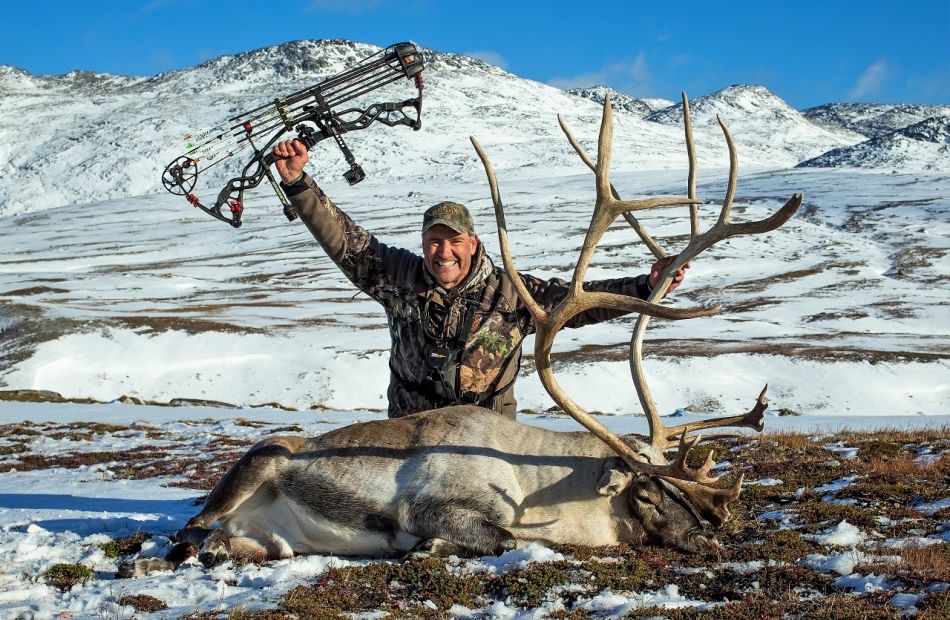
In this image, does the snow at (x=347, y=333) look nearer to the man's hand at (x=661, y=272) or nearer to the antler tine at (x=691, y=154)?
the man's hand at (x=661, y=272)

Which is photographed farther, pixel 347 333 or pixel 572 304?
pixel 347 333

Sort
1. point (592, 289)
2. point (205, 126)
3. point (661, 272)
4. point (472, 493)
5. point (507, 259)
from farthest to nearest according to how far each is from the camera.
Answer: point (205, 126) → point (592, 289) → point (661, 272) → point (472, 493) → point (507, 259)

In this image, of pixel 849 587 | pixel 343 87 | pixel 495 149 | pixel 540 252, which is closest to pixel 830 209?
pixel 540 252

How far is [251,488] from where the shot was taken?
6523 mm

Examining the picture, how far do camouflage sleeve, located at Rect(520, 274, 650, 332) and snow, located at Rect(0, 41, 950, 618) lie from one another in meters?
2.17

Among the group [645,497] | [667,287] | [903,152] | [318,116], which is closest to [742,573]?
[645,497]

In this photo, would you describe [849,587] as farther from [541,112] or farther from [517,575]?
[541,112]

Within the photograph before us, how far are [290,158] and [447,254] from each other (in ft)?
5.30

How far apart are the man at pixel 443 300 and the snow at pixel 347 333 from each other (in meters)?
2.39

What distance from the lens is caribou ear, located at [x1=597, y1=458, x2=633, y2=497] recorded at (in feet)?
21.3

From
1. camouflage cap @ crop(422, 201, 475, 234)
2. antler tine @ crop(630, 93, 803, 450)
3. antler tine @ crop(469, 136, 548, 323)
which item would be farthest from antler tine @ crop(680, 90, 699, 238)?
camouflage cap @ crop(422, 201, 475, 234)

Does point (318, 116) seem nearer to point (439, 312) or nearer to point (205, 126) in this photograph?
point (439, 312)

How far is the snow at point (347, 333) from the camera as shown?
700 cm

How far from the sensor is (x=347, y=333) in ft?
111
